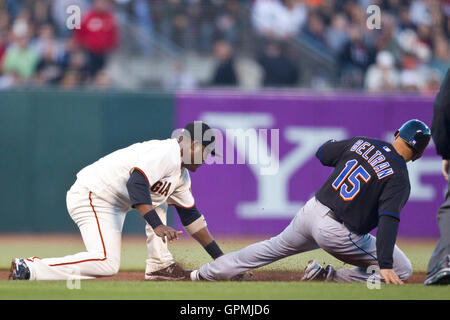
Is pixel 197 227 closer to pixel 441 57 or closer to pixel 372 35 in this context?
pixel 372 35

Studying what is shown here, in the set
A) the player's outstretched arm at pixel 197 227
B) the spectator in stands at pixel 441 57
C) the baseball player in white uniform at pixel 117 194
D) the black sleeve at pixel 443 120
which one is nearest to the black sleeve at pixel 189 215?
the player's outstretched arm at pixel 197 227

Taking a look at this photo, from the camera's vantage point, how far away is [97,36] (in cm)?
1354

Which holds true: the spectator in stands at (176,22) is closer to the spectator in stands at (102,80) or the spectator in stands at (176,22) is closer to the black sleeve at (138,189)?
the spectator in stands at (102,80)

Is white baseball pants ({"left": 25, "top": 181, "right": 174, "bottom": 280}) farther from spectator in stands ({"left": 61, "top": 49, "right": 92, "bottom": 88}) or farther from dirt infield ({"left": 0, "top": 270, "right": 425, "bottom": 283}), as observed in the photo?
spectator in stands ({"left": 61, "top": 49, "right": 92, "bottom": 88})

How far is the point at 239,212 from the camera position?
475 inches

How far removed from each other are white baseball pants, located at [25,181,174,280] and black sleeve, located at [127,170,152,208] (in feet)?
1.58

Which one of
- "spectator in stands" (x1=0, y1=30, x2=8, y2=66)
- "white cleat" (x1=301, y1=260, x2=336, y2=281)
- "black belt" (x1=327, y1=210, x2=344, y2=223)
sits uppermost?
"spectator in stands" (x1=0, y1=30, x2=8, y2=66)

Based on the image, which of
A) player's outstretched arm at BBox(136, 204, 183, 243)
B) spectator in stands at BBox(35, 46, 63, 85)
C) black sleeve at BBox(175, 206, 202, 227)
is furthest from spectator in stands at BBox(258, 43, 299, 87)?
player's outstretched arm at BBox(136, 204, 183, 243)

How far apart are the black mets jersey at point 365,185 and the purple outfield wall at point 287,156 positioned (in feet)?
17.0

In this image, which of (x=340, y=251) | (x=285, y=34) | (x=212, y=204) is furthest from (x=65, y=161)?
(x=340, y=251)

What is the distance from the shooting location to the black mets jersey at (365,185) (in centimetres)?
648

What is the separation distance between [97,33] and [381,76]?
15.8 feet

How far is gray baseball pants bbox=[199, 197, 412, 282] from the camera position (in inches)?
265
